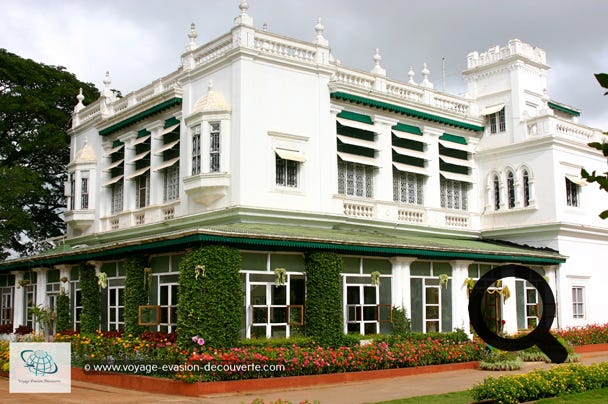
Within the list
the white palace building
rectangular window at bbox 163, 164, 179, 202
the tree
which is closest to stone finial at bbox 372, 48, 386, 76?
the white palace building

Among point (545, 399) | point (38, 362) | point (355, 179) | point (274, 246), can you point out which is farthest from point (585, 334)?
point (38, 362)

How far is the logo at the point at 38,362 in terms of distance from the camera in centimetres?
1780

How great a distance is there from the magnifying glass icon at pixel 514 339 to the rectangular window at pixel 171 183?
1397 centimetres

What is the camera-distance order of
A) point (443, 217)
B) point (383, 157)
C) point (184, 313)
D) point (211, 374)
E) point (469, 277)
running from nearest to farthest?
point (211, 374) < point (184, 313) < point (469, 277) < point (383, 157) < point (443, 217)

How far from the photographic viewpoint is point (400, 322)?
22781mm

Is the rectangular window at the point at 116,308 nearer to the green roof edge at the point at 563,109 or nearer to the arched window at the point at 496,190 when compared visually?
the arched window at the point at 496,190

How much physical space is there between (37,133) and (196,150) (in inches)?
641

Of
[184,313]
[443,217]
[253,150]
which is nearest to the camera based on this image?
[184,313]

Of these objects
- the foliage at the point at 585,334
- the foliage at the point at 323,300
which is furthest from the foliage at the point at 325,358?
the foliage at the point at 585,334

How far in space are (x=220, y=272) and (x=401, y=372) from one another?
601 cm

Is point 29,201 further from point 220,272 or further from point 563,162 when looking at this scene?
point 563,162

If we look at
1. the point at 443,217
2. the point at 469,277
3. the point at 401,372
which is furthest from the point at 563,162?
the point at 401,372

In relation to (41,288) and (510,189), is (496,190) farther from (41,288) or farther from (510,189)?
(41,288)

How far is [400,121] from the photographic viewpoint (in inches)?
1113
